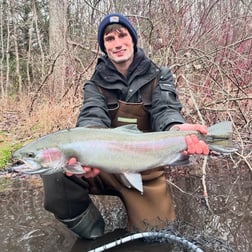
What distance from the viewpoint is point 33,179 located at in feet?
15.8

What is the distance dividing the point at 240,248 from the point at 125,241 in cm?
75

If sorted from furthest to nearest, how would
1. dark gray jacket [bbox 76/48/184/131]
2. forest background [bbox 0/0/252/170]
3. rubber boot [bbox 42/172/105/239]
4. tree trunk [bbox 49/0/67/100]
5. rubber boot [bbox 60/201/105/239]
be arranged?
tree trunk [bbox 49/0/67/100] → forest background [bbox 0/0/252/170] → dark gray jacket [bbox 76/48/184/131] → rubber boot [bbox 60/201/105/239] → rubber boot [bbox 42/172/105/239]

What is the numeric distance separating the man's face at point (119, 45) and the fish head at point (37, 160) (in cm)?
118

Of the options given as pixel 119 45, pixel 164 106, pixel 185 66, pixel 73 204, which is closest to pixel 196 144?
pixel 164 106

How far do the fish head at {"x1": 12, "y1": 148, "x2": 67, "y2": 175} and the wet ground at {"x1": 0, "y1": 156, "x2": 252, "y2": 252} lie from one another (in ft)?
2.78

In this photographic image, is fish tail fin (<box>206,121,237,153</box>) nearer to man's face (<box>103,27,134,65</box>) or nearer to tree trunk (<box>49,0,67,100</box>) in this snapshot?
man's face (<box>103,27,134,65</box>)

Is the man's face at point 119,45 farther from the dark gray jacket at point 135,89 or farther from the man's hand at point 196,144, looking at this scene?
the man's hand at point 196,144

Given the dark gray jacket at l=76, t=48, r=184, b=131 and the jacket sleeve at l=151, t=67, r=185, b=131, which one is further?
the dark gray jacket at l=76, t=48, r=184, b=131

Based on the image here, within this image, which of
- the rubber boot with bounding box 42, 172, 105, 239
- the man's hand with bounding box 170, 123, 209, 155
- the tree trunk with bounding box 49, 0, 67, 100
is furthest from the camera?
the tree trunk with bounding box 49, 0, 67, 100

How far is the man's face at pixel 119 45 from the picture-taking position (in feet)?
A: 10.7

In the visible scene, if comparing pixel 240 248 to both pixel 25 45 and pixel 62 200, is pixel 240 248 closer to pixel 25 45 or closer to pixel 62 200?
pixel 62 200

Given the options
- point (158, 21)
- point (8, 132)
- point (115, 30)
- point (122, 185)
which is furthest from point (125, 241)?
point (8, 132)

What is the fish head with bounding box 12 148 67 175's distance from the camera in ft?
7.40

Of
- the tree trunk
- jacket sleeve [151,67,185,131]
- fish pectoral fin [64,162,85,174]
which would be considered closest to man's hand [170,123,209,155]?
jacket sleeve [151,67,185,131]
